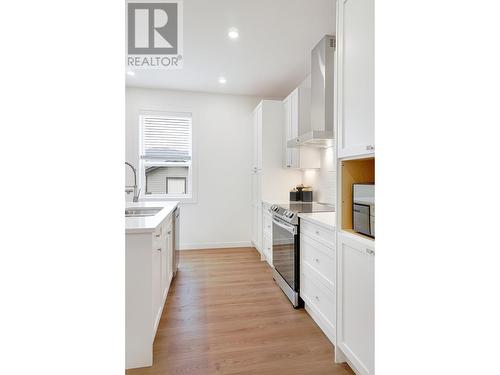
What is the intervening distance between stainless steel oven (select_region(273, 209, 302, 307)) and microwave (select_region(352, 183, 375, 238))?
2.97 feet

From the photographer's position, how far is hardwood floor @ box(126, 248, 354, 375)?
174 cm

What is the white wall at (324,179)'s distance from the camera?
11.5 ft

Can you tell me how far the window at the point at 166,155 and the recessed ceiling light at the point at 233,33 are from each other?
79.0 inches

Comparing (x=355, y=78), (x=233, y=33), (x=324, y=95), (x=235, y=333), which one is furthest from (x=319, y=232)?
(x=233, y=33)

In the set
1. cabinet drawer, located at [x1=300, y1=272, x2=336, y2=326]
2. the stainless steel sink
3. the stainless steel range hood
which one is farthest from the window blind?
cabinet drawer, located at [x1=300, y1=272, x2=336, y2=326]

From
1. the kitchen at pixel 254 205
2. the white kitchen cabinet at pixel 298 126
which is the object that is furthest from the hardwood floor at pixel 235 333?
the white kitchen cabinet at pixel 298 126

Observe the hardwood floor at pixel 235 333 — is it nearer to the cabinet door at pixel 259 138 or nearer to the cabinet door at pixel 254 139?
the cabinet door at pixel 259 138

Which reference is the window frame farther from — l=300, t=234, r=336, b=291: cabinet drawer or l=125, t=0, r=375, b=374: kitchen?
l=300, t=234, r=336, b=291: cabinet drawer

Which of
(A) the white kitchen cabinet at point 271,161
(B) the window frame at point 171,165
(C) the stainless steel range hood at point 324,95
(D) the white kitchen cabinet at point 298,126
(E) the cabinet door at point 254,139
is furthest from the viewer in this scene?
(B) the window frame at point 171,165

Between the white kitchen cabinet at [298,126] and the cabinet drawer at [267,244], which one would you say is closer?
the white kitchen cabinet at [298,126]
